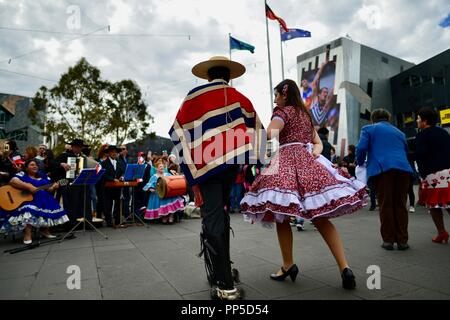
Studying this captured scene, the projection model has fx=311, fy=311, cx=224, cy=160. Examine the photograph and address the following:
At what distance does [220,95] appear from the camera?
2537 mm

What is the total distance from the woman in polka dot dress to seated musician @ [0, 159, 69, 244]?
4314mm

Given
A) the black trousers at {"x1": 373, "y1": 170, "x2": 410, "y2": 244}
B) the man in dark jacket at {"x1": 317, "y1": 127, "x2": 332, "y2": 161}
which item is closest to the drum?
the man in dark jacket at {"x1": 317, "y1": 127, "x2": 332, "y2": 161}

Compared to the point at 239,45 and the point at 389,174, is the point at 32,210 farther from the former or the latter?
the point at 239,45

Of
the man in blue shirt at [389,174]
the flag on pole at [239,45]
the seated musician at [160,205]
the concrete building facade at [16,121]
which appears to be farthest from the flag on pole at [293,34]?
the concrete building facade at [16,121]

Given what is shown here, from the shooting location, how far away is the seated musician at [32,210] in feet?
17.1

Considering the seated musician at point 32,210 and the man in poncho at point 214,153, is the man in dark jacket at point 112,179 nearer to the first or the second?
the seated musician at point 32,210

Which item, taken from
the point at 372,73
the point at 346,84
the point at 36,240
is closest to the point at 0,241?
the point at 36,240

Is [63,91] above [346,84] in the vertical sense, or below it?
below

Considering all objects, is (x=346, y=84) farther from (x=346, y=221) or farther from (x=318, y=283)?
(x=318, y=283)

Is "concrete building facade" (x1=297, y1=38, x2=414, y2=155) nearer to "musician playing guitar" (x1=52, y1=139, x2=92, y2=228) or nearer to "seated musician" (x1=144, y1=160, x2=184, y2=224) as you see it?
"seated musician" (x1=144, y1=160, x2=184, y2=224)

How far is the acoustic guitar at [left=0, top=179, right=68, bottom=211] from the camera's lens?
520cm

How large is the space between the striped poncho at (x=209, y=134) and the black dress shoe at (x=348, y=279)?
45.1 inches

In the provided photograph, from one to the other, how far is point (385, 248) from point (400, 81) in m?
33.8

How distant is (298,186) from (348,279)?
32.3 inches
